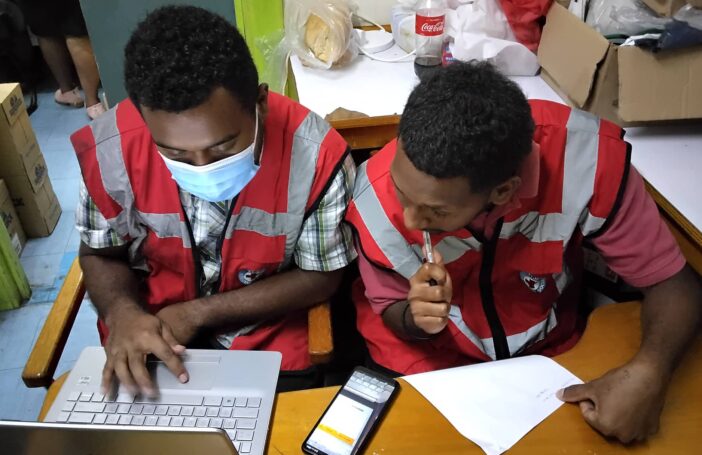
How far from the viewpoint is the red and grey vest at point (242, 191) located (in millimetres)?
1158

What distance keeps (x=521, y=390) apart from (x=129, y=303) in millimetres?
805

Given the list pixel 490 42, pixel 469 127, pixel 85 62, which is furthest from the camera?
pixel 85 62

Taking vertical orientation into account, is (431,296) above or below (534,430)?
above

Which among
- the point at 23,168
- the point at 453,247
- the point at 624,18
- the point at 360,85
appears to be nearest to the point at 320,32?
the point at 360,85

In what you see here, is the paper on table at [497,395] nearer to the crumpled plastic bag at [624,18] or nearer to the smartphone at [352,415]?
the smartphone at [352,415]

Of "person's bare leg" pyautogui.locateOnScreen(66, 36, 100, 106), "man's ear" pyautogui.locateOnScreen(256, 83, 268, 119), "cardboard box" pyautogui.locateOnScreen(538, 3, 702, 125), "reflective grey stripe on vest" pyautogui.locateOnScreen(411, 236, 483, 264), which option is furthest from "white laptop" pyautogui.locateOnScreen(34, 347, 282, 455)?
"person's bare leg" pyautogui.locateOnScreen(66, 36, 100, 106)

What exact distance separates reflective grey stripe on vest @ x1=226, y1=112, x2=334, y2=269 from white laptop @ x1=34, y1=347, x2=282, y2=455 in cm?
27

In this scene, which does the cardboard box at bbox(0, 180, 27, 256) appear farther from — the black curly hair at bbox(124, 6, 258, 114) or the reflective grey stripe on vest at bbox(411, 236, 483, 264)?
the reflective grey stripe on vest at bbox(411, 236, 483, 264)

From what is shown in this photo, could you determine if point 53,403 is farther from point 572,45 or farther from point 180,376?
point 572,45

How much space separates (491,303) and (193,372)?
61 cm

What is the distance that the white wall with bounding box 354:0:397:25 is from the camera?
2086 millimetres

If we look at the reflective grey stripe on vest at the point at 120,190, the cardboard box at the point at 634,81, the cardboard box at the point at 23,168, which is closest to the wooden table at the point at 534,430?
the reflective grey stripe on vest at the point at 120,190

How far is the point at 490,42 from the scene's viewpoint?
5.68 ft

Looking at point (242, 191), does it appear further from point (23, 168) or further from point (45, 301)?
point (23, 168)
